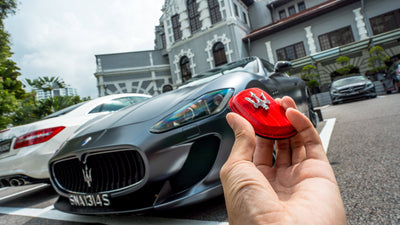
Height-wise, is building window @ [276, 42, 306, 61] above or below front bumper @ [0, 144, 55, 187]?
above

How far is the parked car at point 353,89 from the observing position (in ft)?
25.7

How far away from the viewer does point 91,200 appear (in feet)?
4.45

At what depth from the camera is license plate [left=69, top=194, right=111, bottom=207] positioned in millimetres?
1300

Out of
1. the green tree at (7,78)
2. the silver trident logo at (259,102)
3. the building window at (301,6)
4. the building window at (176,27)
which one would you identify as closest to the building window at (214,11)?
the building window at (176,27)

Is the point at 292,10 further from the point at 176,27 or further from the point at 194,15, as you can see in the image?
the point at 176,27

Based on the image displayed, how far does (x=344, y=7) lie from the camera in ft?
47.8

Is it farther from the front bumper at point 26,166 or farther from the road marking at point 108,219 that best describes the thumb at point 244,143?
the front bumper at point 26,166

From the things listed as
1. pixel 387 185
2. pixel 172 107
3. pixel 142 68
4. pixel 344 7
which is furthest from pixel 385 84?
pixel 142 68

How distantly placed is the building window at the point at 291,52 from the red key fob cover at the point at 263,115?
17262mm

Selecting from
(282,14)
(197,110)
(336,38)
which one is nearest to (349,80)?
(336,38)

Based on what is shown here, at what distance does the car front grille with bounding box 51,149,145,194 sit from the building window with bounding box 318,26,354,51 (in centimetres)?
1760

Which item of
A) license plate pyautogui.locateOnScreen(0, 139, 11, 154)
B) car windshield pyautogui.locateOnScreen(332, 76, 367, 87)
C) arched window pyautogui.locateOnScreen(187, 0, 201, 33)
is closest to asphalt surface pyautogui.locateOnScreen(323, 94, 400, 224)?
license plate pyautogui.locateOnScreen(0, 139, 11, 154)

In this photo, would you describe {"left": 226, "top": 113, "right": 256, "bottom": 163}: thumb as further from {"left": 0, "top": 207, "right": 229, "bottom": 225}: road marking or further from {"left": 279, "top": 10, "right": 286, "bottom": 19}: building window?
{"left": 279, "top": 10, "right": 286, "bottom": 19}: building window

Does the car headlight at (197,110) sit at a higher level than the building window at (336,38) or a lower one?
lower
